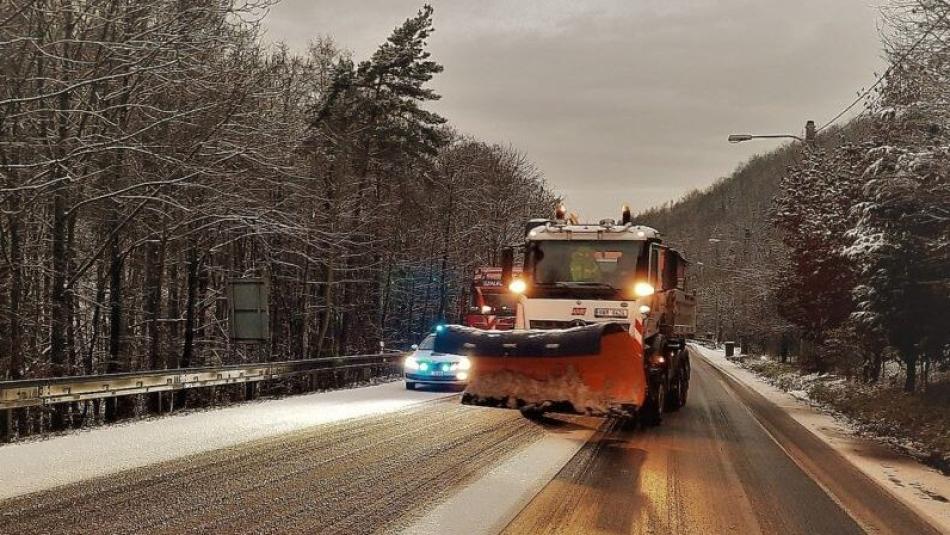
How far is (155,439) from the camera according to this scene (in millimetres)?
9867

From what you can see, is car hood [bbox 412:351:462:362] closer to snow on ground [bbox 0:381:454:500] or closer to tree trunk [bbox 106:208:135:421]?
snow on ground [bbox 0:381:454:500]

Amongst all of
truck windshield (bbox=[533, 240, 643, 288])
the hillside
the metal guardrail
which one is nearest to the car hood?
the metal guardrail

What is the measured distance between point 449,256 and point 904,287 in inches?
1184

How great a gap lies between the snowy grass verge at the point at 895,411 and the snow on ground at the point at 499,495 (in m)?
5.16

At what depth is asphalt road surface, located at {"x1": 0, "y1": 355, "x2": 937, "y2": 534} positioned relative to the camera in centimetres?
601

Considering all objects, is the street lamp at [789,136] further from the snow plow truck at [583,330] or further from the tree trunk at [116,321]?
the tree trunk at [116,321]

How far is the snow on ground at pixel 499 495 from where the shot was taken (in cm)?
589

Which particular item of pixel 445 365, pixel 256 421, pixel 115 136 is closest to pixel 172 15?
pixel 115 136

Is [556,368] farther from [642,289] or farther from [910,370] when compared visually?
→ [910,370]

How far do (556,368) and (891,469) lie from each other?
4.56 m

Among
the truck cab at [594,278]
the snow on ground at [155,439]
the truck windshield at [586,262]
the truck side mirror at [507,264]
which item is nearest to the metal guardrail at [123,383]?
the snow on ground at [155,439]

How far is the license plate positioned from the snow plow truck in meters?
0.02

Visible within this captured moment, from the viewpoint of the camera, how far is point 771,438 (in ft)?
39.5

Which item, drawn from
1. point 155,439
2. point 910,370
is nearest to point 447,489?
point 155,439
